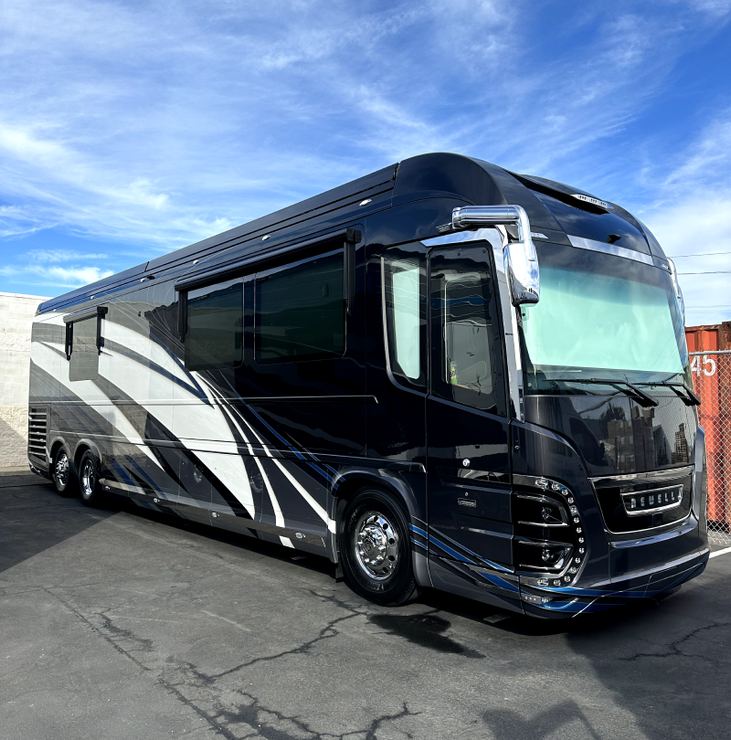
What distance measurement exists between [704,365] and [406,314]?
16.7 feet

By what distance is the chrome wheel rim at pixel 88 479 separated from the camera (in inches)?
422

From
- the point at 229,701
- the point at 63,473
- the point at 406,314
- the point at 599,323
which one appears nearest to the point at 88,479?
the point at 63,473

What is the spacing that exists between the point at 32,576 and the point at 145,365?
124 inches

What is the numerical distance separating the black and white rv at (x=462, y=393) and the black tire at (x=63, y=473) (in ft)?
16.8

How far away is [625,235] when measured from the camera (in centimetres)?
541

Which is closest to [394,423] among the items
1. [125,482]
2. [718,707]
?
[718,707]

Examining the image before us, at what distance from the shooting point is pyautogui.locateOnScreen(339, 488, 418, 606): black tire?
5293 mm

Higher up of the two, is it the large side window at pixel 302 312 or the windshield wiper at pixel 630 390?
the large side window at pixel 302 312

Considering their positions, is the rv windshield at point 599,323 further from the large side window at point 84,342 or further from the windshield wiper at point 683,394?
the large side window at point 84,342

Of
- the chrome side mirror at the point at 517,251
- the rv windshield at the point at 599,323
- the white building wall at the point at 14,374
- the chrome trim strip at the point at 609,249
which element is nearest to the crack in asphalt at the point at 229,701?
the rv windshield at the point at 599,323

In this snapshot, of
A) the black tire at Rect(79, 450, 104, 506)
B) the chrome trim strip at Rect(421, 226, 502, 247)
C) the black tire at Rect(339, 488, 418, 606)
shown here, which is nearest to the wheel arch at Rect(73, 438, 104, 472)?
the black tire at Rect(79, 450, 104, 506)

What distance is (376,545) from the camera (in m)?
5.53

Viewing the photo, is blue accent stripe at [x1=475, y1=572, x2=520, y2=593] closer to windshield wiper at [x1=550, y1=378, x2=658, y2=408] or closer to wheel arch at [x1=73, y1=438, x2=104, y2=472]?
windshield wiper at [x1=550, y1=378, x2=658, y2=408]

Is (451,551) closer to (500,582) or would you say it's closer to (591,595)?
(500,582)
